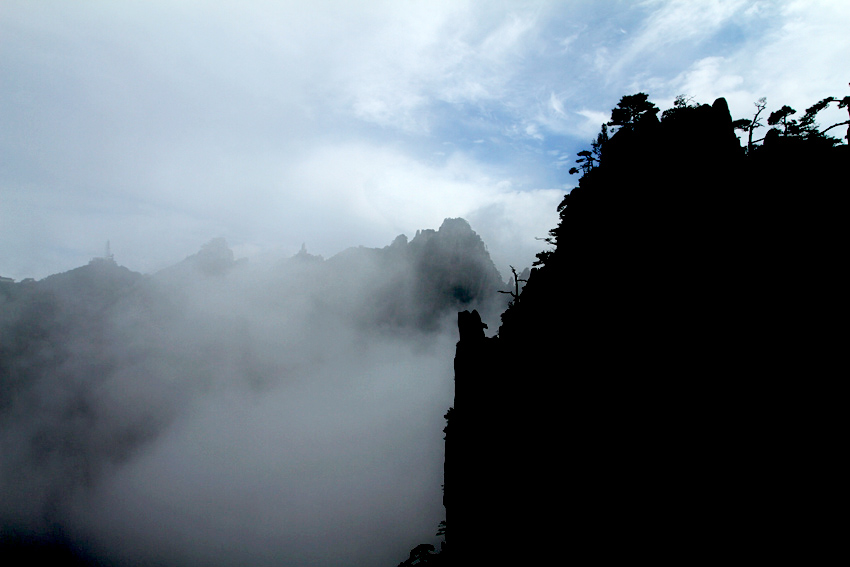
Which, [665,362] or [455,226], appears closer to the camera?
[665,362]

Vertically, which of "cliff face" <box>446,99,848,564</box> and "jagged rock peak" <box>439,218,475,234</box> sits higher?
"jagged rock peak" <box>439,218,475,234</box>

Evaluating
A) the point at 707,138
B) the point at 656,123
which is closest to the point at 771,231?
the point at 707,138

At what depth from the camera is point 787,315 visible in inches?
494

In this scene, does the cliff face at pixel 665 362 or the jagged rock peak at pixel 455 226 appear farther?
the jagged rock peak at pixel 455 226

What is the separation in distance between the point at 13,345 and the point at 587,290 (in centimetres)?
29889

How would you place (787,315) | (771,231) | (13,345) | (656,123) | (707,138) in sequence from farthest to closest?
(13,345) → (656,123) → (707,138) → (771,231) → (787,315)

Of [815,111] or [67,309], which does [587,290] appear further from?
[67,309]

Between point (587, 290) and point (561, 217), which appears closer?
point (587, 290)

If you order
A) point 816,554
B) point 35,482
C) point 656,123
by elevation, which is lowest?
point 35,482

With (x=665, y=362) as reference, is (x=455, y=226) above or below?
above

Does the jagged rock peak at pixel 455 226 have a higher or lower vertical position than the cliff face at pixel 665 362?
higher

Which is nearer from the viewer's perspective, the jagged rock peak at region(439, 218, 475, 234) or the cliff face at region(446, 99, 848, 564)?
the cliff face at region(446, 99, 848, 564)

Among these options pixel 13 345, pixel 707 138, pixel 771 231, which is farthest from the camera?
pixel 13 345

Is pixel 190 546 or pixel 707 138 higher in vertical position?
pixel 707 138
